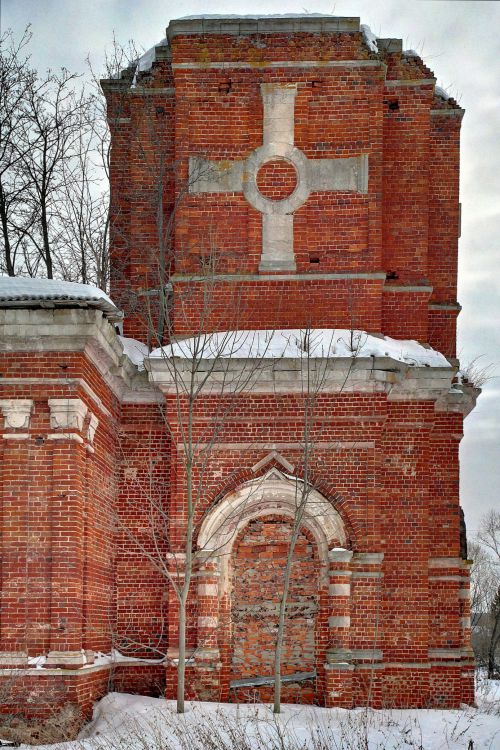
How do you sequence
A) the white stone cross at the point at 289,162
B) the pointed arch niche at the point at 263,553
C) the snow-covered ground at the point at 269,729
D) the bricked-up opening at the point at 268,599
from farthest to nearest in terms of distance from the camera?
the white stone cross at the point at 289,162 < the bricked-up opening at the point at 268,599 < the pointed arch niche at the point at 263,553 < the snow-covered ground at the point at 269,729

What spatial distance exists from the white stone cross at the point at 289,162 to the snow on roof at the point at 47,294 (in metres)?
4.01

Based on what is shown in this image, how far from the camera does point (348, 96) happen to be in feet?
55.7

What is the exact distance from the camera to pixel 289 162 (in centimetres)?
1694

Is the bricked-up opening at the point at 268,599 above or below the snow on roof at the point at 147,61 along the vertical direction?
below

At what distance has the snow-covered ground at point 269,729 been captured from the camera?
11617 mm

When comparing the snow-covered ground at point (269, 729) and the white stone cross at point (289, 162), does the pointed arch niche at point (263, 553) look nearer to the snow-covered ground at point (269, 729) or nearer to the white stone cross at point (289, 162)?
the snow-covered ground at point (269, 729)

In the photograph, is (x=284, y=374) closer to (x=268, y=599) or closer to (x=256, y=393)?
(x=256, y=393)

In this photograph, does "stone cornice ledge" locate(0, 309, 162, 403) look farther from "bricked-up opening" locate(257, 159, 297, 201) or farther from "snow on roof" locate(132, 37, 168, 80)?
"snow on roof" locate(132, 37, 168, 80)

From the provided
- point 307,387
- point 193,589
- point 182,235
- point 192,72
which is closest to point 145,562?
point 193,589

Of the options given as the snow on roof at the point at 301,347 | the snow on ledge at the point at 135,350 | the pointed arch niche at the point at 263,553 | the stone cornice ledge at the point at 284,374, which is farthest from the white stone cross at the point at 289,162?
the pointed arch niche at the point at 263,553

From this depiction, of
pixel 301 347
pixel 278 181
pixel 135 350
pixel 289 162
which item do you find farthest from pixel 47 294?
pixel 289 162

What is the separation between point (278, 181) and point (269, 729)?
814 cm

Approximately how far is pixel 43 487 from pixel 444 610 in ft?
21.5

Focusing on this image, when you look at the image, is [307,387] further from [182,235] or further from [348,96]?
[348,96]
